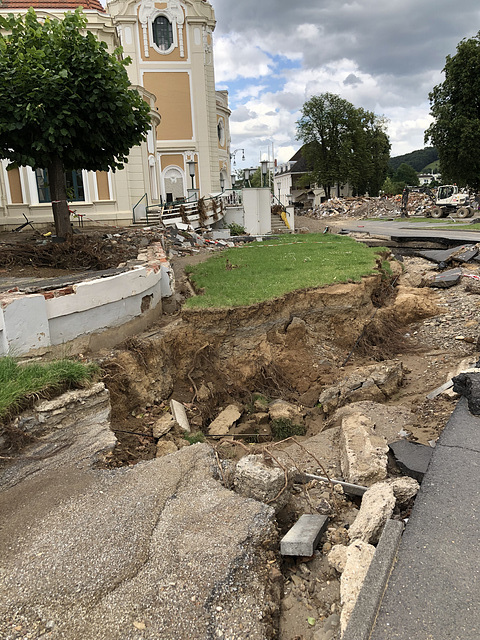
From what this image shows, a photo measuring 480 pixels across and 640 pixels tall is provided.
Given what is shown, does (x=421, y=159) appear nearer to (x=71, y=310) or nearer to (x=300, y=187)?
(x=300, y=187)

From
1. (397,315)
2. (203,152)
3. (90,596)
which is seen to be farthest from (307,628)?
(203,152)

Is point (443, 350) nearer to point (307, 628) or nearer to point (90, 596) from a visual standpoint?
point (307, 628)

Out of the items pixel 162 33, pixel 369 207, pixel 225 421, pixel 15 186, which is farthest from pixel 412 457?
pixel 369 207

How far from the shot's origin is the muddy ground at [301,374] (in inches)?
152

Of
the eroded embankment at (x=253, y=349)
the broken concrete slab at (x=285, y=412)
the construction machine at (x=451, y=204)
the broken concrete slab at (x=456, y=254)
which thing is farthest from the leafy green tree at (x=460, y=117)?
the broken concrete slab at (x=285, y=412)

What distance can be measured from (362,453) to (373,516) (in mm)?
1257

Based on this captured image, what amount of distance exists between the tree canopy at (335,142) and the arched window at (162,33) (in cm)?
3220

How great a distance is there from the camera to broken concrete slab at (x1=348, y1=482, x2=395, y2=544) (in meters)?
3.34

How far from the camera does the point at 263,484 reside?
380cm

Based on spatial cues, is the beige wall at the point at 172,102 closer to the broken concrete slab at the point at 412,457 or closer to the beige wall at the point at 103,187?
the beige wall at the point at 103,187

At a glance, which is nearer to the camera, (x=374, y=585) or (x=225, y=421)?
(x=374, y=585)

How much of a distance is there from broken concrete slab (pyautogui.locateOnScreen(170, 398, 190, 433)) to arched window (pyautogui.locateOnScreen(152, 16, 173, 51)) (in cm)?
2962

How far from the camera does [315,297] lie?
Result: 32.8ft

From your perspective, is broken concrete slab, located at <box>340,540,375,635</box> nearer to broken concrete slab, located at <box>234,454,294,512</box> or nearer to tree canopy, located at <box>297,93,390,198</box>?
broken concrete slab, located at <box>234,454,294,512</box>
